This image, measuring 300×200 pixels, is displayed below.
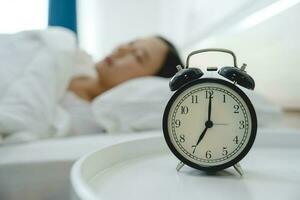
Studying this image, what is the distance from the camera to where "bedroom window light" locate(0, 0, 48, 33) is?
2449 millimetres

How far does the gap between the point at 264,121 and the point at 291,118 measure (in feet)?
0.36

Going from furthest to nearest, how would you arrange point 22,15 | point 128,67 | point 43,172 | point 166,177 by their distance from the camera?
1. point 22,15
2. point 128,67
3. point 43,172
4. point 166,177

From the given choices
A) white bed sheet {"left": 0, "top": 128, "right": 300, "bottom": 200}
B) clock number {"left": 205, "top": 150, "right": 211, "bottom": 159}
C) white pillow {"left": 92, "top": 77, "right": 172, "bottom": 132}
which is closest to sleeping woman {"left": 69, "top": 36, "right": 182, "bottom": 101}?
white pillow {"left": 92, "top": 77, "right": 172, "bottom": 132}

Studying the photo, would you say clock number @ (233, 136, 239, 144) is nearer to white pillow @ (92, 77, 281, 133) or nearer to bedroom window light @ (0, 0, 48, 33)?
white pillow @ (92, 77, 281, 133)

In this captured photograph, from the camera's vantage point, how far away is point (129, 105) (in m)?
1.02

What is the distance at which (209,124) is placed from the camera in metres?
0.46

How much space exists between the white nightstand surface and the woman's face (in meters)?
0.90

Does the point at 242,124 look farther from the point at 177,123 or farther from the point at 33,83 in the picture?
the point at 33,83

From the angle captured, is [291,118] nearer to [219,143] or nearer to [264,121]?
[264,121]

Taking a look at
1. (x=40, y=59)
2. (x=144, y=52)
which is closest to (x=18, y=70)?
(x=40, y=59)

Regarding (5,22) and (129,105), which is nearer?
(129,105)

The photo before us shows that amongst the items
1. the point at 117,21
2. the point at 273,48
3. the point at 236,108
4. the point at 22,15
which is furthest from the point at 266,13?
the point at 22,15

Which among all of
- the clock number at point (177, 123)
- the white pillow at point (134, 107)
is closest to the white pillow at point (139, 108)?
the white pillow at point (134, 107)

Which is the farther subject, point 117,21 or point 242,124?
point 117,21
